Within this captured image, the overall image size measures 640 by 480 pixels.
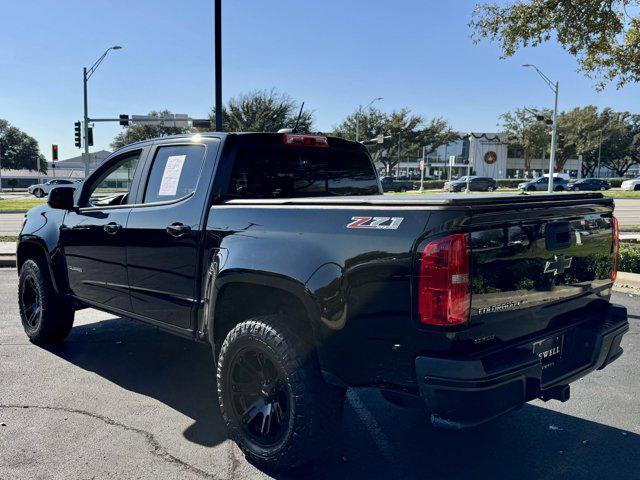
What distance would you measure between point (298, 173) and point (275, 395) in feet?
5.62

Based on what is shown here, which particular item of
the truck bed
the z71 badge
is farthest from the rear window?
the z71 badge

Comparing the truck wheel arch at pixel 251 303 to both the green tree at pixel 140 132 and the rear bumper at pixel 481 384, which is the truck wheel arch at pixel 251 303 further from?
the green tree at pixel 140 132

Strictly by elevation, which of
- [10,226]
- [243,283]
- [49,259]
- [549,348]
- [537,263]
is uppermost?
[537,263]

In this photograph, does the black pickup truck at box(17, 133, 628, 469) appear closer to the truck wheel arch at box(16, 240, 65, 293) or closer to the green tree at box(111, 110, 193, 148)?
the truck wheel arch at box(16, 240, 65, 293)

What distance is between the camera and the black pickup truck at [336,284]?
96.9 inches

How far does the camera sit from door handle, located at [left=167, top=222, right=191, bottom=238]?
3633 mm

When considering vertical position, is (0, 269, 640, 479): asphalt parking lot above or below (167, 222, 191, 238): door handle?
below

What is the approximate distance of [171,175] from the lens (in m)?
3.98

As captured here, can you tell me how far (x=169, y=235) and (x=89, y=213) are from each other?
4.12 feet

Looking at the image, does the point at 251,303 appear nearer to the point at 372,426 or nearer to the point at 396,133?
the point at 372,426

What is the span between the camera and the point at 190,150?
153 inches

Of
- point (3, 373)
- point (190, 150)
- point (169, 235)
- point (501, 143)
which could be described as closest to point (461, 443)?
point (169, 235)

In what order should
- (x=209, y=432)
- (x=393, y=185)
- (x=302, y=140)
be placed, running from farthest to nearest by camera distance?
(x=393, y=185), (x=302, y=140), (x=209, y=432)

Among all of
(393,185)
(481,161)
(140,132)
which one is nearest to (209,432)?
(393,185)
